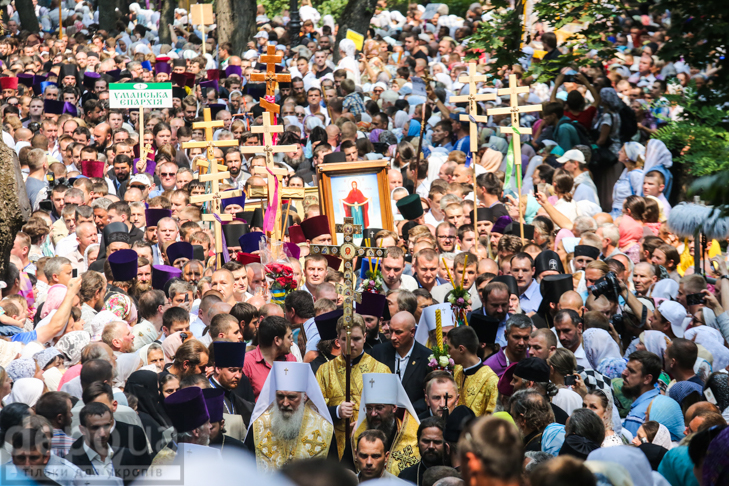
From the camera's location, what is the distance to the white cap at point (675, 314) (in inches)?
329

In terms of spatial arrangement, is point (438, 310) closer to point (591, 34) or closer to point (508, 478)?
point (508, 478)

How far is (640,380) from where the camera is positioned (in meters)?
7.06

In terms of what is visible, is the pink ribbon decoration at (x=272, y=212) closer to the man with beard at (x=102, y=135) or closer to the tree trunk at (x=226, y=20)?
the man with beard at (x=102, y=135)

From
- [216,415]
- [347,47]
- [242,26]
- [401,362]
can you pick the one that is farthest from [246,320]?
[242,26]

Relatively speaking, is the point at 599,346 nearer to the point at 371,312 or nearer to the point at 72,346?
the point at 371,312

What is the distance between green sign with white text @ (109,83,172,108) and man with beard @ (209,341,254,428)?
8.02 metres

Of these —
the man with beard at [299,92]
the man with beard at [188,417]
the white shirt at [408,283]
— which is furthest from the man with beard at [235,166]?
the man with beard at [188,417]

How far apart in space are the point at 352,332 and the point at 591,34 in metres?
7.47

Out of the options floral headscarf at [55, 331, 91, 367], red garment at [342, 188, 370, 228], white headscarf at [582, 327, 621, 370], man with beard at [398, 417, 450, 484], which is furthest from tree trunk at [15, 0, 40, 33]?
man with beard at [398, 417, 450, 484]

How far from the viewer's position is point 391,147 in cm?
1523

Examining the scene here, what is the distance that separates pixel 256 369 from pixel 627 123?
8.04 m

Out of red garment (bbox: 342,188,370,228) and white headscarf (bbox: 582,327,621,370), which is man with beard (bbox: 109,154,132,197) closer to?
red garment (bbox: 342,188,370,228)

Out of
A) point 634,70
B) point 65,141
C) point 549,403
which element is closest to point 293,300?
point 549,403

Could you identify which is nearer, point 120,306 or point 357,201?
point 120,306
